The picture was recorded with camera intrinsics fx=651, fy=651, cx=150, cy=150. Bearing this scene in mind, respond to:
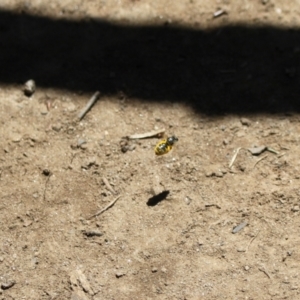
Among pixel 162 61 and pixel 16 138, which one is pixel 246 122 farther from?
pixel 16 138

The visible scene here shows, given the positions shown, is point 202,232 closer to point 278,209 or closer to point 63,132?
point 278,209

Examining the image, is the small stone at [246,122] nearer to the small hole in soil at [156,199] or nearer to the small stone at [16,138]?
the small hole in soil at [156,199]

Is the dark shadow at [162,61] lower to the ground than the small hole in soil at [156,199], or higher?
higher

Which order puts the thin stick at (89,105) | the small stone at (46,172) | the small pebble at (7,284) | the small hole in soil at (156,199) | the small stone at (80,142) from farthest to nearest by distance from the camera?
1. the thin stick at (89,105)
2. the small stone at (80,142)
3. the small stone at (46,172)
4. the small hole in soil at (156,199)
5. the small pebble at (7,284)

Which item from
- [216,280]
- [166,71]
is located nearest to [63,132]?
[166,71]

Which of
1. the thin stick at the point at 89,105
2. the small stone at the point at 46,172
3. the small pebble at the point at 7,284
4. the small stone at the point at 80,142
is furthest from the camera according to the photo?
the thin stick at the point at 89,105

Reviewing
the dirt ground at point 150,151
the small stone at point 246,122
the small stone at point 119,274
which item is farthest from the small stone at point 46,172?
the small stone at point 246,122
